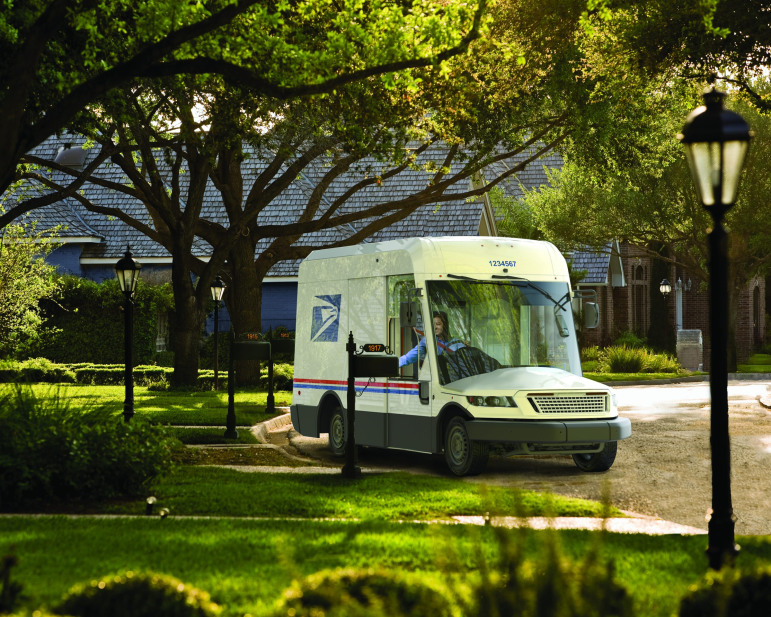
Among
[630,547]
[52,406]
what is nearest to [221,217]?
[52,406]

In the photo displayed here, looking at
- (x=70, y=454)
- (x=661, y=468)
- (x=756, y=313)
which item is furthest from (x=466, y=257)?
(x=756, y=313)

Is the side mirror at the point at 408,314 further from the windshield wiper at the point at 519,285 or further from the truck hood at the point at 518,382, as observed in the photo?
the truck hood at the point at 518,382

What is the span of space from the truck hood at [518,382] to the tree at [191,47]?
4125 mm

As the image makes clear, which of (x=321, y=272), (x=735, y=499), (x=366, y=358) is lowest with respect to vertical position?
(x=735, y=499)

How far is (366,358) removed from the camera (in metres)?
11.9

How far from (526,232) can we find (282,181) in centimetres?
2165

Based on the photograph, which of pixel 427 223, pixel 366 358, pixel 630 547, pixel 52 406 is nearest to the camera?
pixel 630 547

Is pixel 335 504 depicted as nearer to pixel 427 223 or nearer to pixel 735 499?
pixel 735 499

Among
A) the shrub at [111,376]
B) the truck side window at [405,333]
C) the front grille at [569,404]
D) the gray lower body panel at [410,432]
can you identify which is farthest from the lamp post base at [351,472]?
the shrub at [111,376]

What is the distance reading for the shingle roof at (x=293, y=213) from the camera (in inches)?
1383

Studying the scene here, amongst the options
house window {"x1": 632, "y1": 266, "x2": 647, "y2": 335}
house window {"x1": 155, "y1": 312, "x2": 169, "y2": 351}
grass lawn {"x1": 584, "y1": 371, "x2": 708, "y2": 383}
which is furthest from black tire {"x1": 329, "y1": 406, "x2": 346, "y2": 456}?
house window {"x1": 632, "y1": 266, "x2": 647, "y2": 335}

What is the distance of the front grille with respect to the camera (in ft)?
40.3

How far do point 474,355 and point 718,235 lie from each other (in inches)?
253

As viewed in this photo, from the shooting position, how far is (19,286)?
28.8 metres
